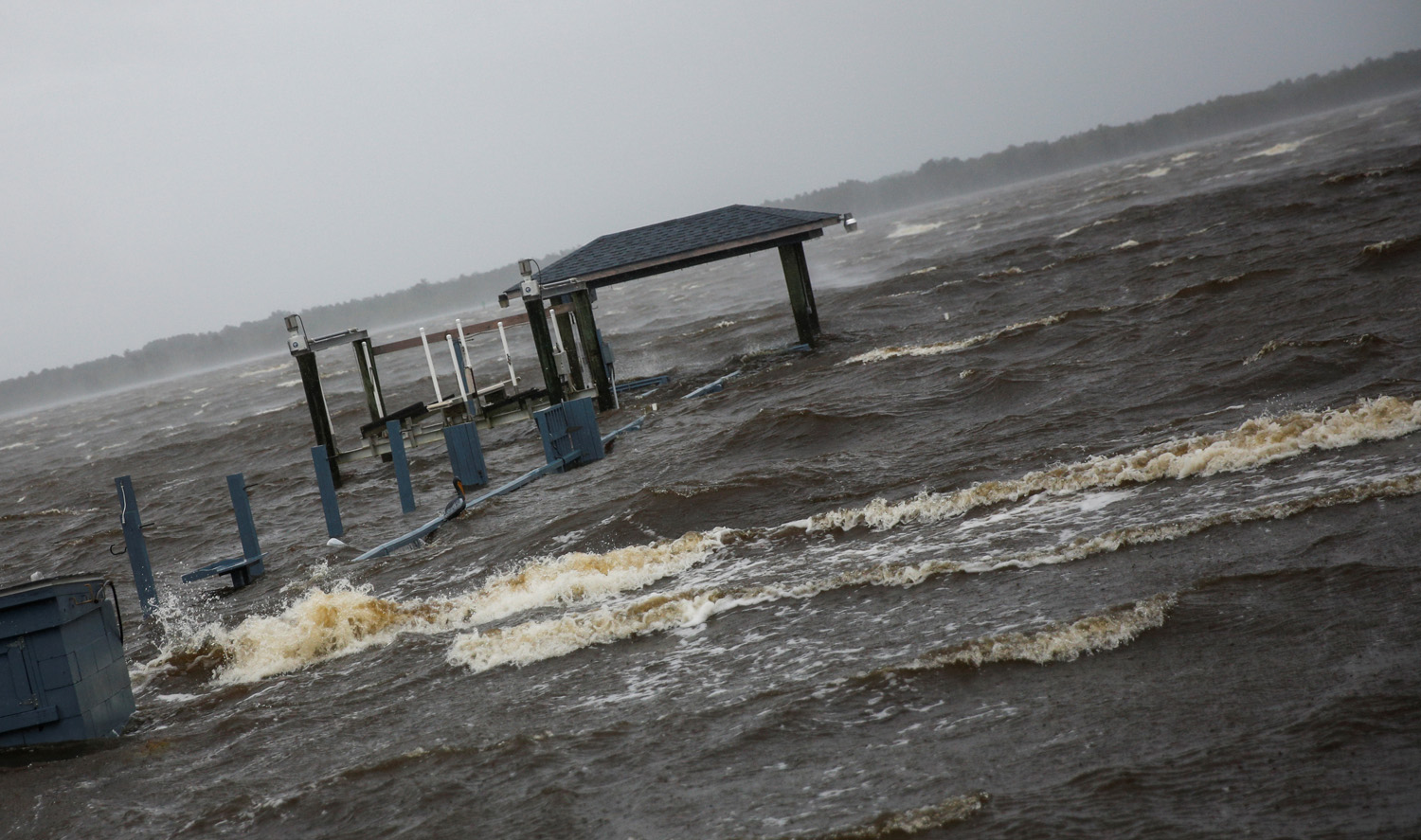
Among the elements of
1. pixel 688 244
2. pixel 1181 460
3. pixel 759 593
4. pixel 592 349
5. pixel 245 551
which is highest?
pixel 688 244

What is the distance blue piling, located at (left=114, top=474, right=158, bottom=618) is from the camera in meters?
12.4

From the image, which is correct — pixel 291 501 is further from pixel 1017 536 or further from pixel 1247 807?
pixel 1247 807

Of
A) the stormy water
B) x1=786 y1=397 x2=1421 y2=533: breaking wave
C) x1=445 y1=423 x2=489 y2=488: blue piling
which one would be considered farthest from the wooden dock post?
x1=786 y1=397 x2=1421 y2=533: breaking wave

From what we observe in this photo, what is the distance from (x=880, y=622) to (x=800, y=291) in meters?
17.0

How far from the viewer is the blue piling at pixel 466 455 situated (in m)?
16.3

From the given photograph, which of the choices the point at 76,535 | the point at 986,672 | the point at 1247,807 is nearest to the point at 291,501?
the point at 76,535

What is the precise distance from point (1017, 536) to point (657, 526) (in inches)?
171

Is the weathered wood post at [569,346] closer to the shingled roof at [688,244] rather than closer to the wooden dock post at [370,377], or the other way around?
the shingled roof at [688,244]

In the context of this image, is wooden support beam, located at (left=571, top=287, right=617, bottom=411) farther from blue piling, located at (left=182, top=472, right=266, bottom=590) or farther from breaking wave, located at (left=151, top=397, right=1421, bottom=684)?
breaking wave, located at (left=151, top=397, right=1421, bottom=684)

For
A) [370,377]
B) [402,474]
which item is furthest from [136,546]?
[370,377]

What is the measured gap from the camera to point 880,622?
788cm

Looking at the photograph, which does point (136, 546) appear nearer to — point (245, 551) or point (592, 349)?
point (245, 551)

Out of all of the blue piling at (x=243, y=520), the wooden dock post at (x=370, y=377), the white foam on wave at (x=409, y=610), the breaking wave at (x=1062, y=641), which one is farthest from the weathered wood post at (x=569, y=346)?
the breaking wave at (x=1062, y=641)

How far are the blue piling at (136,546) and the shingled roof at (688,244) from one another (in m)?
10.7
